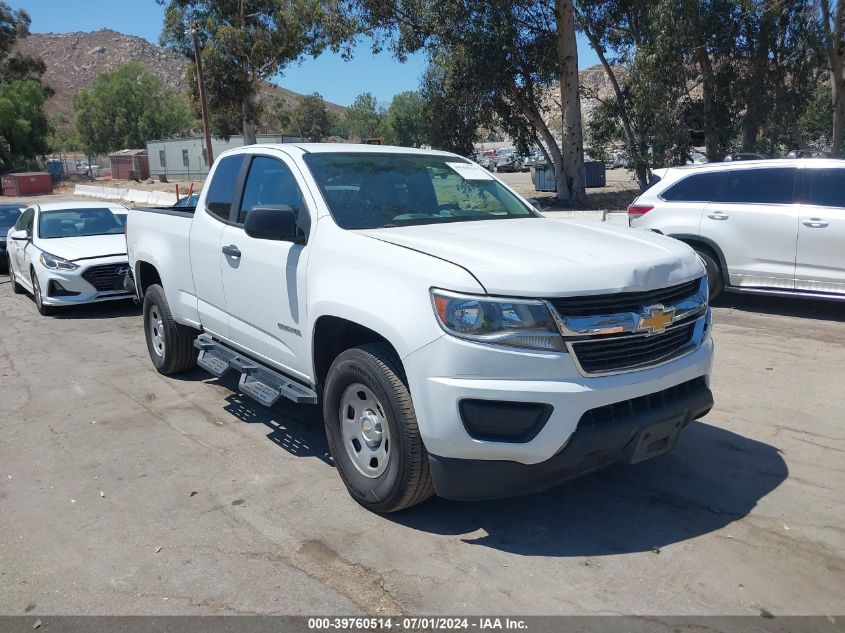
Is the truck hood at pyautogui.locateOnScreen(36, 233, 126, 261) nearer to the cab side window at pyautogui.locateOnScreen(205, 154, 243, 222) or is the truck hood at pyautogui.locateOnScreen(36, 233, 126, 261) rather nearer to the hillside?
the cab side window at pyautogui.locateOnScreen(205, 154, 243, 222)

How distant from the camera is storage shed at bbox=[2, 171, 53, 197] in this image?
4938 centimetres

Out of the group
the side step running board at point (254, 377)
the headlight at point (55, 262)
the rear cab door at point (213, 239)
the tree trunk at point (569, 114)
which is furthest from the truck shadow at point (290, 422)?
the tree trunk at point (569, 114)

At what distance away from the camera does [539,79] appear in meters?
21.0

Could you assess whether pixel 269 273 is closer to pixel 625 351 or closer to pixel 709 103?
pixel 625 351

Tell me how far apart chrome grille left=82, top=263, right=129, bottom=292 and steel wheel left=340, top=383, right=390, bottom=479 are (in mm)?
7249

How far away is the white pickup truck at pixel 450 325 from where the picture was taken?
11.4 ft

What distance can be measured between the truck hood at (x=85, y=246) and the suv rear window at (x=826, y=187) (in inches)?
346

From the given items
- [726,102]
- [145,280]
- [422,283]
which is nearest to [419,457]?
[422,283]

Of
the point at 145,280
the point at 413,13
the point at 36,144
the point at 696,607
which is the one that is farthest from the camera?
the point at 36,144

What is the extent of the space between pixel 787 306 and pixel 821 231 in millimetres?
1442

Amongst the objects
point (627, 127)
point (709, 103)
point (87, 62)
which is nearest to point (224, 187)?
point (709, 103)

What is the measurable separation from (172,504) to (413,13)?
18.8 metres

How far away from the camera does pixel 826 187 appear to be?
8.52m

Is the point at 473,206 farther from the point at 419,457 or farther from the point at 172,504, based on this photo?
the point at 172,504
